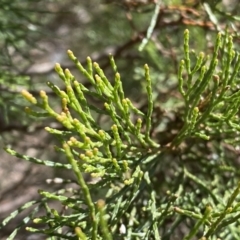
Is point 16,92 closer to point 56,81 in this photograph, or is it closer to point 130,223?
point 130,223

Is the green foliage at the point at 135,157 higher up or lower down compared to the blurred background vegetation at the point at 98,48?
lower down

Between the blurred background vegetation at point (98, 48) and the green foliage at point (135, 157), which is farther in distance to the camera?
the blurred background vegetation at point (98, 48)

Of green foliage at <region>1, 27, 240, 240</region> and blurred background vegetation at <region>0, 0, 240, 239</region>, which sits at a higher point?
blurred background vegetation at <region>0, 0, 240, 239</region>

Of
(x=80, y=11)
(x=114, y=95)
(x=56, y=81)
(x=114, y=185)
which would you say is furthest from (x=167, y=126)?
(x=80, y=11)

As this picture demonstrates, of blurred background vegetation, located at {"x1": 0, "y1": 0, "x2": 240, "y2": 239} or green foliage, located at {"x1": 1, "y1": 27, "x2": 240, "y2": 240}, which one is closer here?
green foliage, located at {"x1": 1, "y1": 27, "x2": 240, "y2": 240}
